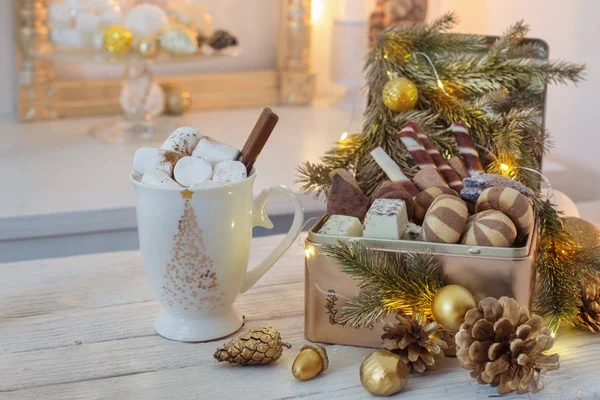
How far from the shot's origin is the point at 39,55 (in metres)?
1.91

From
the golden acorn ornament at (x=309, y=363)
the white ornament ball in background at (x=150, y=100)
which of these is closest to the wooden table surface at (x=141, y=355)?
the golden acorn ornament at (x=309, y=363)

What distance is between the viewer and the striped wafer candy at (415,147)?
81cm

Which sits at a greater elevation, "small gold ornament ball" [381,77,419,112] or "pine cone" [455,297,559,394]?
"small gold ornament ball" [381,77,419,112]

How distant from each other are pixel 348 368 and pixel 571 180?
109 centimetres

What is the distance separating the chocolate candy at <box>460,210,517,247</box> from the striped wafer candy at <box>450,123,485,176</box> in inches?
7.4

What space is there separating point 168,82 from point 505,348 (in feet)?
5.37

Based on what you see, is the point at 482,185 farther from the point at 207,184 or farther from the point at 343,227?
the point at 207,184

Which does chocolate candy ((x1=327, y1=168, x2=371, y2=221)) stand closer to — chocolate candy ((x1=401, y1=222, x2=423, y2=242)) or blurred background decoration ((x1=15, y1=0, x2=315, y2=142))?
chocolate candy ((x1=401, y1=222, x2=423, y2=242))

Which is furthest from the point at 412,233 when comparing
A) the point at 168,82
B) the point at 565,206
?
the point at 168,82

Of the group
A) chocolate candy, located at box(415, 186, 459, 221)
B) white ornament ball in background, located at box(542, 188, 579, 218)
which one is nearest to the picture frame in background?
white ornament ball in background, located at box(542, 188, 579, 218)

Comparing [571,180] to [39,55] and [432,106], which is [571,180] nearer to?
[432,106]

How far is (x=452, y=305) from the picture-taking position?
62 centimetres

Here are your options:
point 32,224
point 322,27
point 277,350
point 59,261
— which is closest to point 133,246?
point 32,224

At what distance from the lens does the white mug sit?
650 millimetres
